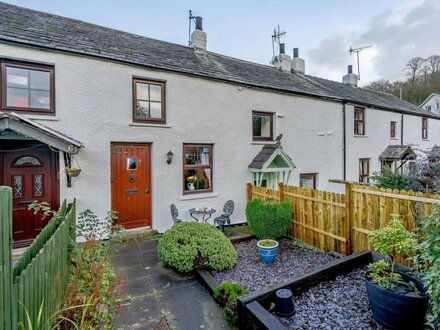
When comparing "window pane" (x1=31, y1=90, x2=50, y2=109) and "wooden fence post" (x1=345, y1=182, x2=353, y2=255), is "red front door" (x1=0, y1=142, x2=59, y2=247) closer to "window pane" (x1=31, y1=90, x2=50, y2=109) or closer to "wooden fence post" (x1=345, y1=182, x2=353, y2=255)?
"window pane" (x1=31, y1=90, x2=50, y2=109)

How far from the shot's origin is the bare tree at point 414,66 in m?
34.8

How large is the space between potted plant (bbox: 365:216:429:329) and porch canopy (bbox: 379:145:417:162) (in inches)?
512

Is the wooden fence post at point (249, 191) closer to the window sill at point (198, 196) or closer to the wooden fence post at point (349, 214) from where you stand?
the window sill at point (198, 196)

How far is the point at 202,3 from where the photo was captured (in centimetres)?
1098

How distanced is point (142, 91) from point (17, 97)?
10.1 ft

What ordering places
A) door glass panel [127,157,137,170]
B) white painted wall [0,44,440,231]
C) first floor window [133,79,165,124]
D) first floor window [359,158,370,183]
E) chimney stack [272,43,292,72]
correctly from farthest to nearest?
1. chimney stack [272,43,292,72]
2. first floor window [359,158,370,183]
3. first floor window [133,79,165,124]
4. door glass panel [127,157,137,170]
5. white painted wall [0,44,440,231]

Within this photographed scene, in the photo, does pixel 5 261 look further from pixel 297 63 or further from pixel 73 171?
pixel 297 63

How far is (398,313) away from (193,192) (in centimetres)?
618

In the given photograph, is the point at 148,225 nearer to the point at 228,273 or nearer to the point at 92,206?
the point at 92,206

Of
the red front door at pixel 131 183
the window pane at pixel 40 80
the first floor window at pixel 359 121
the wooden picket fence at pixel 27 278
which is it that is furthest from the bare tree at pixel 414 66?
the wooden picket fence at pixel 27 278

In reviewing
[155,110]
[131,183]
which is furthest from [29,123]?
[155,110]

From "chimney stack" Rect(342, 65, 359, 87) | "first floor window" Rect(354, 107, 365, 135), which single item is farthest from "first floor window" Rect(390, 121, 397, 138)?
"chimney stack" Rect(342, 65, 359, 87)

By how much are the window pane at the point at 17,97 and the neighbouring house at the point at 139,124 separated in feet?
0.07

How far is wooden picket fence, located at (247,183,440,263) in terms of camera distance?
4.33 metres
